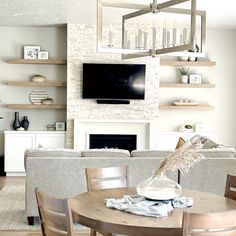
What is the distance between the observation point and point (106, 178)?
3.96 meters

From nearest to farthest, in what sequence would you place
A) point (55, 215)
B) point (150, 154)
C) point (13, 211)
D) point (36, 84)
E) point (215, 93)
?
point (55, 215), point (150, 154), point (13, 211), point (36, 84), point (215, 93)

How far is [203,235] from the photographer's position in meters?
2.40

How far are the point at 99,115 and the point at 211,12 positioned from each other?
2803 millimetres

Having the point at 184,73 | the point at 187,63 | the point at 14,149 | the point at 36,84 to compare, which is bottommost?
the point at 14,149

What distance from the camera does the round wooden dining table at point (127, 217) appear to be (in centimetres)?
258

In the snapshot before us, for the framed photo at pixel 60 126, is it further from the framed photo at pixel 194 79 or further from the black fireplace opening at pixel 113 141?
the framed photo at pixel 194 79

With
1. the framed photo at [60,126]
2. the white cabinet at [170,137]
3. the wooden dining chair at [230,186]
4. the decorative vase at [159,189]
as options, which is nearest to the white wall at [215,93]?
the white cabinet at [170,137]

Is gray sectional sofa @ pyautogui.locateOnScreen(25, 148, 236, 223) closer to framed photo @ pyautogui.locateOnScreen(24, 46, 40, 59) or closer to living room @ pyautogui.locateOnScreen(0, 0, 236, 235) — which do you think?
living room @ pyautogui.locateOnScreen(0, 0, 236, 235)

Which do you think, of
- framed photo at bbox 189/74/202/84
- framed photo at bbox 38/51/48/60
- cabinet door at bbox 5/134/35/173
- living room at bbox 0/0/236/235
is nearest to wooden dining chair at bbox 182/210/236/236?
living room at bbox 0/0/236/235

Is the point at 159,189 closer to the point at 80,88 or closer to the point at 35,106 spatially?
the point at 80,88

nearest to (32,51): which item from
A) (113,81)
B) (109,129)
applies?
(113,81)

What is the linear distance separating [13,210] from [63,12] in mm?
3436

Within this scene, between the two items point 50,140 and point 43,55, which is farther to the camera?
point 43,55

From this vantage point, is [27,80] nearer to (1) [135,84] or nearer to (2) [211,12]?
(1) [135,84]
